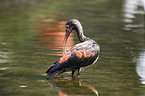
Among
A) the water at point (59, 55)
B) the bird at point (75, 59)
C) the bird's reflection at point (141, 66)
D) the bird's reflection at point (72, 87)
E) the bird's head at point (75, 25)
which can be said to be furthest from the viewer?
the bird's reflection at point (141, 66)

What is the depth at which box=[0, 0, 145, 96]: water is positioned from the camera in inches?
310

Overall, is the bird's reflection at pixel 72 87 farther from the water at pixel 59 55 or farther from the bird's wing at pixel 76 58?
the bird's wing at pixel 76 58

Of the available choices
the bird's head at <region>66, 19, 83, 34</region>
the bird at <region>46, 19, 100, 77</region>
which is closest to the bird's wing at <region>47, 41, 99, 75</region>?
the bird at <region>46, 19, 100, 77</region>

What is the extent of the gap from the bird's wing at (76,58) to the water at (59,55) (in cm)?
34

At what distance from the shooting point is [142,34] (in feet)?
52.6

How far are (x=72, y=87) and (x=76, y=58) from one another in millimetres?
579

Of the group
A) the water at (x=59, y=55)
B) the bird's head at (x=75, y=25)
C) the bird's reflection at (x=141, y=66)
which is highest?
the bird's head at (x=75, y=25)

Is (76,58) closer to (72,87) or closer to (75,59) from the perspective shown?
(75,59)

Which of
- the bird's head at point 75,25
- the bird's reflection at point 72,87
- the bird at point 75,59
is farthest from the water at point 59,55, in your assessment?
the bird's head at point 75,25

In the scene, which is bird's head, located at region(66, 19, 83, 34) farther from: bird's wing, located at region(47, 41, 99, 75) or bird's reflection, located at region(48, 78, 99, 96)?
bird's reflection, located at region(48, 78, 99, 96)

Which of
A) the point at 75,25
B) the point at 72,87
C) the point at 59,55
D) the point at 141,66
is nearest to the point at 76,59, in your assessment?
the point at 72,87

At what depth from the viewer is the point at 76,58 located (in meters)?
8.16

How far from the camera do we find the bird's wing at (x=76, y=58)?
8.04 meters

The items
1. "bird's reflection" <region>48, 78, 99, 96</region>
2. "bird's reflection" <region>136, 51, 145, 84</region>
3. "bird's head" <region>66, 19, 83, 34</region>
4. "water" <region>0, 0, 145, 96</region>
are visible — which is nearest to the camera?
"bird's reflection" <region>48, 78, 99, 96</region>
